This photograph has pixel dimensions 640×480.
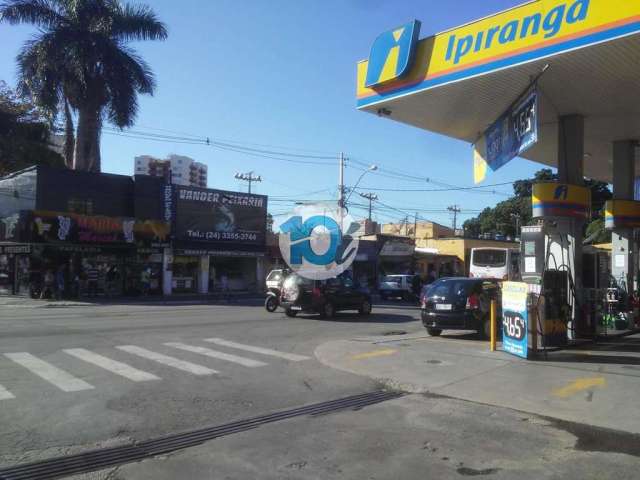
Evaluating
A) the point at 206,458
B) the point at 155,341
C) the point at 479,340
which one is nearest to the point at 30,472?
the point at 206,458

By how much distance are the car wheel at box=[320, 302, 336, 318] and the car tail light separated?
702 cm

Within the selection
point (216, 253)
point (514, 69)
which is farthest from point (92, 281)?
point (514, 69)

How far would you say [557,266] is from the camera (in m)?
14.6

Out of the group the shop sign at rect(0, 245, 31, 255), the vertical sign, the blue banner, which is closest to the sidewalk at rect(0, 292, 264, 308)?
the shop sign at rect(0, 245, 31, 255)

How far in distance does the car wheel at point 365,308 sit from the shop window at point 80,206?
59.3 ft

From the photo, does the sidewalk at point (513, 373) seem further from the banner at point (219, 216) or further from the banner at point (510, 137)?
the banner at point (219, 216)

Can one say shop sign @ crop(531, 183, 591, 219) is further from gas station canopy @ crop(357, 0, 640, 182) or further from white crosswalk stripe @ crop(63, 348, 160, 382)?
white crosswalk stripe @ crop(63, 348, 160, 382)

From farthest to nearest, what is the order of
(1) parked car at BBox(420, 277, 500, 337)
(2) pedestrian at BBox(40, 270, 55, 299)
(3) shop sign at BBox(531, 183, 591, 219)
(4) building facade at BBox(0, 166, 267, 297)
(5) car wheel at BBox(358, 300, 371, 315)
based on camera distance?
(4) building facade at BBox(0, 166, 267, 297) < (2) pedestrian at BBox(40, 270, 55, 299) < (5) car wheel at BBox(358, 300, 371, 315) < (1) parked car at BBox(420, 277, 500, 337) < (3) shop sign at BBox(531, 183, 591, 219)

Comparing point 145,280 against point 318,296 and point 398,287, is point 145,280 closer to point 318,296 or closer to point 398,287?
point 398,287

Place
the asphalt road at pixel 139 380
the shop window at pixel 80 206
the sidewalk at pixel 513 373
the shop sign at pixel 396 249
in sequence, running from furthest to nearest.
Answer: the shop sign at pixel 396 249 < the shop window at pixel 80 206 < the sidewalk at pixel 513 373 < the asphalt road at pixel 139 380

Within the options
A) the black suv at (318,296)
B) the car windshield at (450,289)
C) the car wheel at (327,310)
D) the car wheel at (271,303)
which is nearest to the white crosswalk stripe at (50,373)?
the car windshield at (450,289)

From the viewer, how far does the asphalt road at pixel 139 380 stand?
6.51 m

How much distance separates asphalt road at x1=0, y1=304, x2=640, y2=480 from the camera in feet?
17.5

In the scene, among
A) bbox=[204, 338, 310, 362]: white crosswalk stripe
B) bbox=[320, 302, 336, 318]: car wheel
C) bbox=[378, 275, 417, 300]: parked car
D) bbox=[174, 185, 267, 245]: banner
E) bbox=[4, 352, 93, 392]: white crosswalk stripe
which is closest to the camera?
bbox=[4, 352, 93, 392]: white crosswalk stripe
